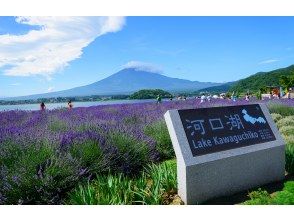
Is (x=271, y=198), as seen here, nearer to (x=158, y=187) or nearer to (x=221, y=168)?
(x=221, y=168)

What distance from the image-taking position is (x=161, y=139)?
26.3ft

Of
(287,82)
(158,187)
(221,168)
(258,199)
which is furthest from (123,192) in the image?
(287,82)

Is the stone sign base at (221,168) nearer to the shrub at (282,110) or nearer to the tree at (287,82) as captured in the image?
the shrub at (282,110)

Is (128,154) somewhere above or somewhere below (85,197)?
above

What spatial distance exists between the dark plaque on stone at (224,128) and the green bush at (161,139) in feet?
6.39

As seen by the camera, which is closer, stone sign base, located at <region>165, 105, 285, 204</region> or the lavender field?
the lavender field

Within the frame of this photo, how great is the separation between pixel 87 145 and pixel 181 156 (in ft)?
4.88

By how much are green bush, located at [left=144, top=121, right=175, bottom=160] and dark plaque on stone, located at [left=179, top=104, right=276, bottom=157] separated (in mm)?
1947

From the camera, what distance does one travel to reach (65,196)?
5141mm

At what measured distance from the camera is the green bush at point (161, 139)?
25.6 feet

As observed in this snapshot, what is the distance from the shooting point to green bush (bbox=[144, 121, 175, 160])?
25.6 ft

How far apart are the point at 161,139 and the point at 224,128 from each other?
232cm

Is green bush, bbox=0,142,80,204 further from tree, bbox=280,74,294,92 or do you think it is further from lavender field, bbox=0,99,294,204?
tree, bbox=280,74,294,92

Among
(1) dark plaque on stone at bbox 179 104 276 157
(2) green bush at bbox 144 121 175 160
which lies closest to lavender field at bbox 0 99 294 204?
(2) green bush at bbox 144 121 175 160
